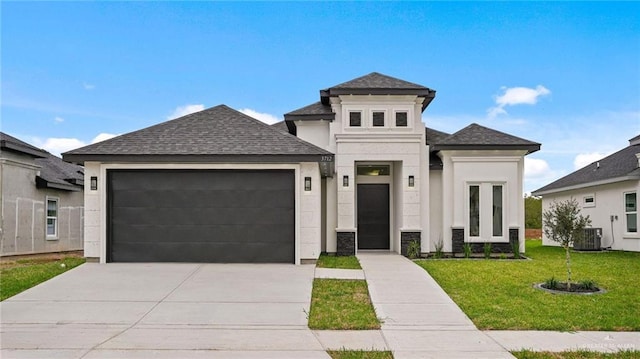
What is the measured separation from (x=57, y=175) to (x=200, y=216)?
11.0 m

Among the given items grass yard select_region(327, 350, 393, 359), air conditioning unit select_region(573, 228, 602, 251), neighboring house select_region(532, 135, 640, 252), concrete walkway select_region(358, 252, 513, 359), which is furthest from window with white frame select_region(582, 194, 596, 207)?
grass yard select_region(327, 350, 393, 359)

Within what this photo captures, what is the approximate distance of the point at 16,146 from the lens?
16812 millimetres

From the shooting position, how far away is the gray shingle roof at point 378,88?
1544 centimetres

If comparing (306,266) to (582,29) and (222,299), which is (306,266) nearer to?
(222,299)

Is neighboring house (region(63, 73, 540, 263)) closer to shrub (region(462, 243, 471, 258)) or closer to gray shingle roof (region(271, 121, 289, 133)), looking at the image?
shrub (region(462, 243, 471, 258))

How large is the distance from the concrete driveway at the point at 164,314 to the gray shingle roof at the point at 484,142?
6545mm

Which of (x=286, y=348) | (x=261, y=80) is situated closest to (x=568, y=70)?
(x=261, y=80)

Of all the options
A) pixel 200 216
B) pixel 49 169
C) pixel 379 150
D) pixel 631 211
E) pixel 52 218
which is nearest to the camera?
pixel 200 216

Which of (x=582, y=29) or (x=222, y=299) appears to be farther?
(x=582, y=29)

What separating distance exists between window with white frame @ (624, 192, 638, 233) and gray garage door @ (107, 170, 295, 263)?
12557 mm

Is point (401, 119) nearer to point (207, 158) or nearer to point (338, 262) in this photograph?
point (338, 262)

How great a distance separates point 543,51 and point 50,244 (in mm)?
18678

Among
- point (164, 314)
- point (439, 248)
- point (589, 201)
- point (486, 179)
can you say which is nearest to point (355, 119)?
point (486, 179)

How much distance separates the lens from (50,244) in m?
19.7
